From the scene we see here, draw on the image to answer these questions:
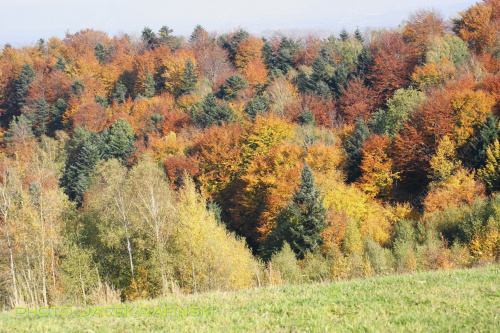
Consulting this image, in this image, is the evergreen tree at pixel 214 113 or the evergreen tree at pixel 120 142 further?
the evergreen tree at pixel 120 142

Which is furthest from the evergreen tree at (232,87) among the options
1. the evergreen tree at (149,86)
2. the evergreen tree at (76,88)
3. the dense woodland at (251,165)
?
the evergreen tree at (76,88)

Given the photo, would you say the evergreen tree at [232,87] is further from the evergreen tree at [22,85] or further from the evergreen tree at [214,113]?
the evergreen tree at [22,85]

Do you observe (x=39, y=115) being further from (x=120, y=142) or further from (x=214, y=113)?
(x=214, y=113)

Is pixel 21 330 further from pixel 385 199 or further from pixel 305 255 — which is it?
pixel 385 199


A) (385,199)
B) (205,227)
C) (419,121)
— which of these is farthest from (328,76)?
(205,227)

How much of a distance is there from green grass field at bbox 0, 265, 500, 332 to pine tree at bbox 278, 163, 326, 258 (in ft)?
57.6

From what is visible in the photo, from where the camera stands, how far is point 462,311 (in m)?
6.74

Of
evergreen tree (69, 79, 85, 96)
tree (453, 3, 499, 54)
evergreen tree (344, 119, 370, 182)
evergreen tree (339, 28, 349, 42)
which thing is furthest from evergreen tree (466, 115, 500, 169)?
evergreen tree (69, 79, 85, 96)

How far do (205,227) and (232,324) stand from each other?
10945 millimetres

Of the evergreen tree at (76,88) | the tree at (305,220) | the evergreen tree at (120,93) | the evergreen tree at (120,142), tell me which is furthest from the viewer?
the evergreen tree at (120,93)

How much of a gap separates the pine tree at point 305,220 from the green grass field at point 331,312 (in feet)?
57.6

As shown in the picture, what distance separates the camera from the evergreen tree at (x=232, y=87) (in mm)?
59188

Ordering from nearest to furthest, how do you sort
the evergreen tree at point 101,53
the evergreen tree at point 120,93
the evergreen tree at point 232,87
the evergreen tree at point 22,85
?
the evergreen tree at point 232,87
the evergreen tree at point 120,93
the evergreen tree at point 22,85
the evergreen tree at point 101,53

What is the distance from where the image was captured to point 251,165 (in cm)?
3856
